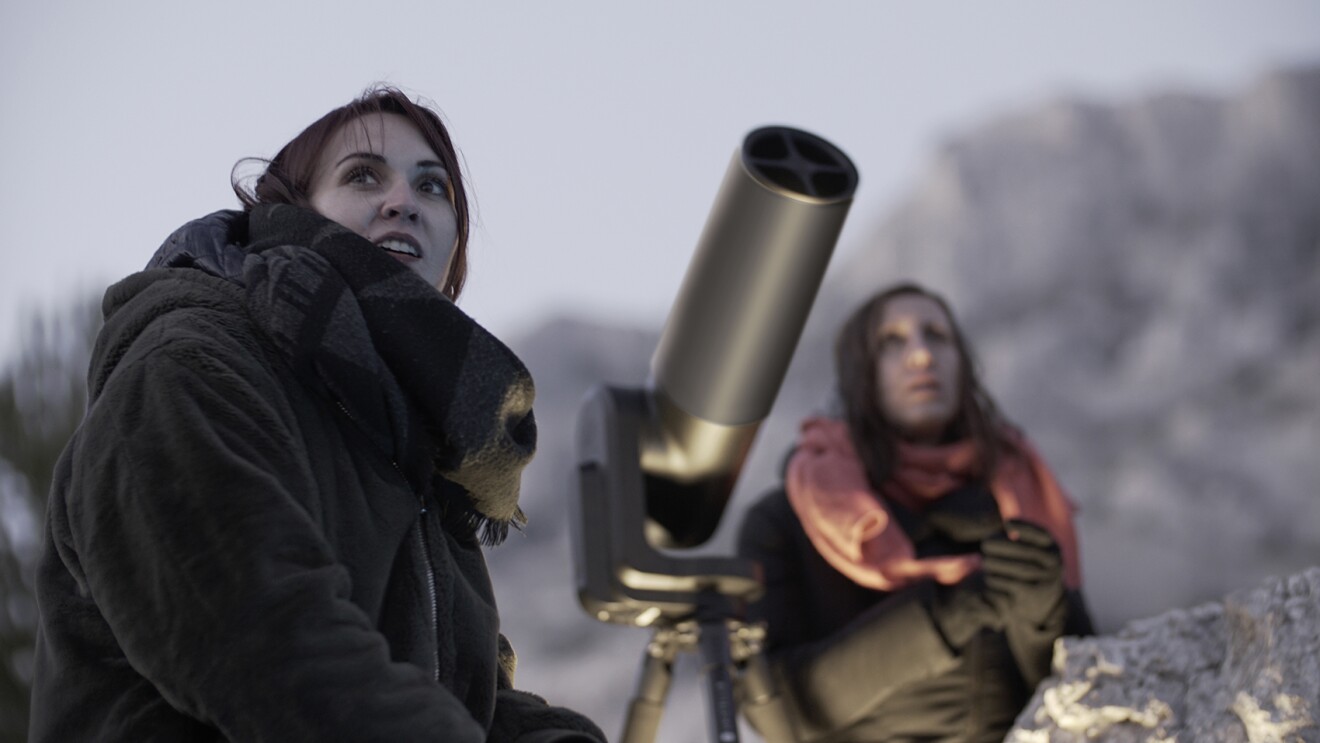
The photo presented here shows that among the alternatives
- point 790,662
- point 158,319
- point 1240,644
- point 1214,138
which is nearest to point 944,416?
point 790,662

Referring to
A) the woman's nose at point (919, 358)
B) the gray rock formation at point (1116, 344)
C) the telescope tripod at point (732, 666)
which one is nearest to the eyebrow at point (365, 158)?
the telescope tripod at point (732, 666)

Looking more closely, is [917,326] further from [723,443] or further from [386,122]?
[386,122]

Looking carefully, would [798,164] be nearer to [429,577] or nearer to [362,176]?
[362,176]

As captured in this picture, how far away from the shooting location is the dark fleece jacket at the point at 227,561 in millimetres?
571

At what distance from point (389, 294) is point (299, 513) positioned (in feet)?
0.57

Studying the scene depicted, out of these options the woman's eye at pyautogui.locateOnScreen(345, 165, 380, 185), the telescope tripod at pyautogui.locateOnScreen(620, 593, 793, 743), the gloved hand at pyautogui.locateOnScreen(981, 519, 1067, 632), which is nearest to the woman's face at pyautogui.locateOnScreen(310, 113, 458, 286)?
the woman's eye at pyautogui.locateOnScreen(345, 165, 380, 185)

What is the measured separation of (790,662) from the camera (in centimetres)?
135

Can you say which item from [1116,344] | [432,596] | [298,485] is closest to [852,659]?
[432,596]

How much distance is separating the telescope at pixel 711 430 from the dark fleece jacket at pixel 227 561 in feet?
1.37

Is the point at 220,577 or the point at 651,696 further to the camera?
the point at 651,696

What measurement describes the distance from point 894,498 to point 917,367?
16cm

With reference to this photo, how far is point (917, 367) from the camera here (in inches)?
60.5

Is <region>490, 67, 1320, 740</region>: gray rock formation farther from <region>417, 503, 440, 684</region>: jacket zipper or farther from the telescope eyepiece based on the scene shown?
<region>417, 503, 440, 684</region>: jacket zipper

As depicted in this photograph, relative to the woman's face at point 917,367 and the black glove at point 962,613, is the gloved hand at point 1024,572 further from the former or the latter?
the woman's face at point 917,367
